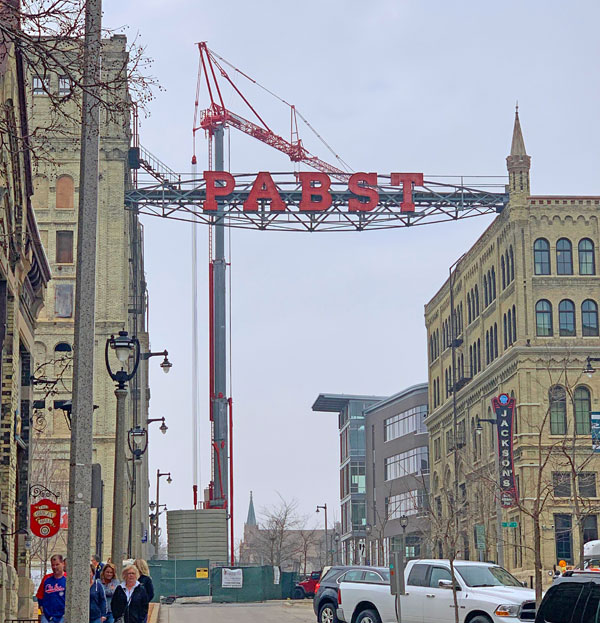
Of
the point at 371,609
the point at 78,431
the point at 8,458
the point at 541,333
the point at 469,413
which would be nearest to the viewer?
the point at 78,431

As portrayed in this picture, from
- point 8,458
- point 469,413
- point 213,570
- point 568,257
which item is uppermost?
point 568,257

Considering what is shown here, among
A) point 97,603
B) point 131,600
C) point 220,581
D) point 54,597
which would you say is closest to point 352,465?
point 220,581

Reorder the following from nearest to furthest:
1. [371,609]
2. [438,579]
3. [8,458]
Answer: [8,458] < [438,579] < [371,609]

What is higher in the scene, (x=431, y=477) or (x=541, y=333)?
(x=541, y=333)

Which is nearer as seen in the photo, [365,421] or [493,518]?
[493,518]

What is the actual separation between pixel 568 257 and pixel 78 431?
186 ft

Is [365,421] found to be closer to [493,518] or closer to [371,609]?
[493,518]

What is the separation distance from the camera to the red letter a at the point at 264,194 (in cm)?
6253

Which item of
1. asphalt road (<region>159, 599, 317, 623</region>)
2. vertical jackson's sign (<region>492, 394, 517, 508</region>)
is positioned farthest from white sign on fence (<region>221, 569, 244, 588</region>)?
vertical jackson's sign (<region>492, 394, 517, 508</region>)

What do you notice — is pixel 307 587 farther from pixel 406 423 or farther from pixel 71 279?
pixel 406 423

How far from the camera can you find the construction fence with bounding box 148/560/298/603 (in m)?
59.8

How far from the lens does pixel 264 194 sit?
62.9 m

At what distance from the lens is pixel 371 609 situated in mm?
26672

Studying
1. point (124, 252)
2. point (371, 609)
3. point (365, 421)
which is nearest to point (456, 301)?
point (124, 252)
